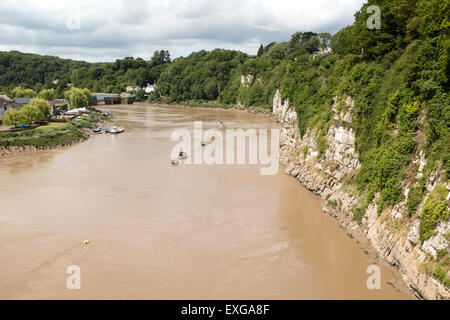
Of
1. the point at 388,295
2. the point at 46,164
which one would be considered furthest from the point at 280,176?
the point at 46,164

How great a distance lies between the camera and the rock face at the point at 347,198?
14.4 m

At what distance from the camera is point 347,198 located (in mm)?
22859

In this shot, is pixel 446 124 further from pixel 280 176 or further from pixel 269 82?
pixel 269 82

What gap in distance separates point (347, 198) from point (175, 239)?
11460 millimetres

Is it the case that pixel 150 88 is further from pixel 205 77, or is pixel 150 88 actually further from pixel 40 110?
pixel 40 110

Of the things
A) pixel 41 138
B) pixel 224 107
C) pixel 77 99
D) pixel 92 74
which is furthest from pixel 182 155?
pixel 92 74

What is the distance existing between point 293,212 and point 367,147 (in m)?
6.75

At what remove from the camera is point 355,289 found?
52.4 feet

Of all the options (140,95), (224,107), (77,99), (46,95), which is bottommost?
(224,107)

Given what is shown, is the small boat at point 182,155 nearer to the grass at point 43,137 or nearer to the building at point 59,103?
the grass at point 43,137

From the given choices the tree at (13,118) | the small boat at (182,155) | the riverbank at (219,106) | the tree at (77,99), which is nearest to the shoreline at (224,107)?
the riverbank at (219,106)

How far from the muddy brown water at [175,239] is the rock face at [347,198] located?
87cm

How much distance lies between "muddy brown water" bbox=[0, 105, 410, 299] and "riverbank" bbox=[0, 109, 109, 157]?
39.1 feet

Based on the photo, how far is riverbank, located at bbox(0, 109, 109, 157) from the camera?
4544 centimetres
